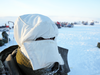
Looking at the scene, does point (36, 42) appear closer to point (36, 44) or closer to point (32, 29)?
point (36, 44)

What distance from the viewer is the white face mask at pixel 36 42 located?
0.70 meters

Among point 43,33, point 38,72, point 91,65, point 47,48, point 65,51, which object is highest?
point 43,33

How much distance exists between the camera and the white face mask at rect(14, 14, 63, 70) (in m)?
0.70

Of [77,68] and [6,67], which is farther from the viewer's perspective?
[77,68]

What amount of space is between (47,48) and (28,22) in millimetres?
307

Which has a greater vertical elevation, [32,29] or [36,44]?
[32,29]

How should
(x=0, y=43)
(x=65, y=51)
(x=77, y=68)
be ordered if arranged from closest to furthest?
(x=65, y=51), (x=77, y=68), (x=0, y=43)

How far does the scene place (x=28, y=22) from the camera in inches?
30.4

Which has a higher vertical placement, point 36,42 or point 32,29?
point 32,29

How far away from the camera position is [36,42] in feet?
2.31

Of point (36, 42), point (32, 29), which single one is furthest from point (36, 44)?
point (32, 29)

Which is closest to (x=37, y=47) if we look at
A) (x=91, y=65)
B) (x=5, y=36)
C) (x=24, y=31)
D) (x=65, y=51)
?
(x=24, y=31)

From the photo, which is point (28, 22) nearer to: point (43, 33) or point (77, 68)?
point (43, 33)

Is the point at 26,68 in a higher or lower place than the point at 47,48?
lower
